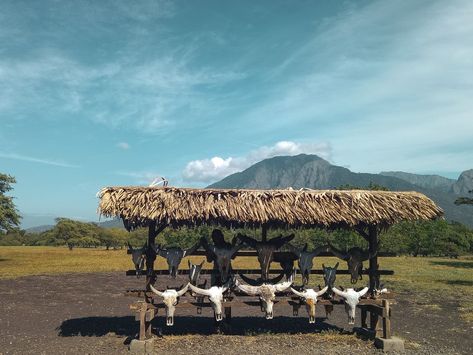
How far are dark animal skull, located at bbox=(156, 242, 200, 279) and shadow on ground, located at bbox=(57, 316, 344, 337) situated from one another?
197cm

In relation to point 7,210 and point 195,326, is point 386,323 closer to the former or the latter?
point 195,326

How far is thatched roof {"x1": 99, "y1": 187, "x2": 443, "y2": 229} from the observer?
11055 millimetres

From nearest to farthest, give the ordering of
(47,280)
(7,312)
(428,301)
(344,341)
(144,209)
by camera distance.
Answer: (144,209) → (344,341) → (7,312) → (428,301) → (47,280)

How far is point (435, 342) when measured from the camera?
39.2ft

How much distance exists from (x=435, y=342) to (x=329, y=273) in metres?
3.68

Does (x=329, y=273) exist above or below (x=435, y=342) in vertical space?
above

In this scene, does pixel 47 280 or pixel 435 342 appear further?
pixel 47 280

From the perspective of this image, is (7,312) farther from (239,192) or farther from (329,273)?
(329,273)

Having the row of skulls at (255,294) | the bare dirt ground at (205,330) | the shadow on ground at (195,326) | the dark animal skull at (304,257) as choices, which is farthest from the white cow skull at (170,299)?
the dark animal skull at (304,257)

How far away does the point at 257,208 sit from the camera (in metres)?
11.4

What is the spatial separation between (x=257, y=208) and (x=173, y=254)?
2.86m

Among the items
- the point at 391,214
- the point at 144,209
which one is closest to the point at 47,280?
the point at 144,209

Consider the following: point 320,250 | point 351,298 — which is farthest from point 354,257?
point 351,298

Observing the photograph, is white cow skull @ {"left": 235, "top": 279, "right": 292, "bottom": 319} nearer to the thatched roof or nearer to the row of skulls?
the row of skulls
